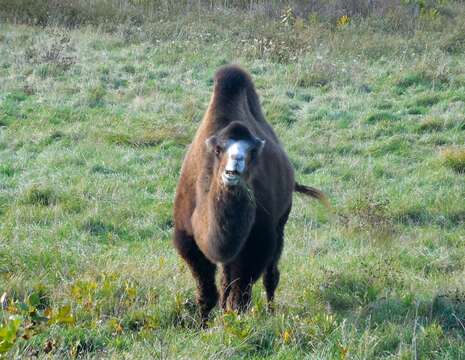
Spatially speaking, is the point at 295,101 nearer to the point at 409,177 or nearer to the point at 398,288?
the point at 409,177

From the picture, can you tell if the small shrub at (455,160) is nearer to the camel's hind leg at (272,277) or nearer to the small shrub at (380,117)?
the small shrub at (380,117)

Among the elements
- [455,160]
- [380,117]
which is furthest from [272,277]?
[380,117]

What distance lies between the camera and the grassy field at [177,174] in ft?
17.7

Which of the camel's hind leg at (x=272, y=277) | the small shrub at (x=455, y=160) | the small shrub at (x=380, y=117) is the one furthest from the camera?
the small shrub at (x=380, y=117)

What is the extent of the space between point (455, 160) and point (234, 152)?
19.7 feet

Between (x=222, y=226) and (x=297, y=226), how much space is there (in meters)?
3.30

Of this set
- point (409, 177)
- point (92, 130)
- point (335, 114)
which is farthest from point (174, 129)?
point (409, 177)

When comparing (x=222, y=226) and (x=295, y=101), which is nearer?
(x=222, y=226)

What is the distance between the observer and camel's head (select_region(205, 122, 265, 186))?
5.09 m

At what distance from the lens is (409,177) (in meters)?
10.3

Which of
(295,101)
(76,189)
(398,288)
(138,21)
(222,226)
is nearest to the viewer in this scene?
(222,226)

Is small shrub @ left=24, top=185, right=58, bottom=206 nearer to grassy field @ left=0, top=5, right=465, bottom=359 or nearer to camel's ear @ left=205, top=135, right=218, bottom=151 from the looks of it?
grassy field @ left=0, top=5, right=465, bottom=359

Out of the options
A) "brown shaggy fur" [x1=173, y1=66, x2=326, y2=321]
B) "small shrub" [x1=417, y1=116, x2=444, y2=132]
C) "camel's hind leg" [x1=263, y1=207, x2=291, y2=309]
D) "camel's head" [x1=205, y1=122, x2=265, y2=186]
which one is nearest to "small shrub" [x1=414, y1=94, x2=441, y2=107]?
"small shrub" [x1=417, y1=116, x2=444, y2=132]

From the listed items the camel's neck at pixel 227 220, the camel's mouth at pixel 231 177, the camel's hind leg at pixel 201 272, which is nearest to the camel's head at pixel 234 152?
the camel's mouth at pixel 231 177
